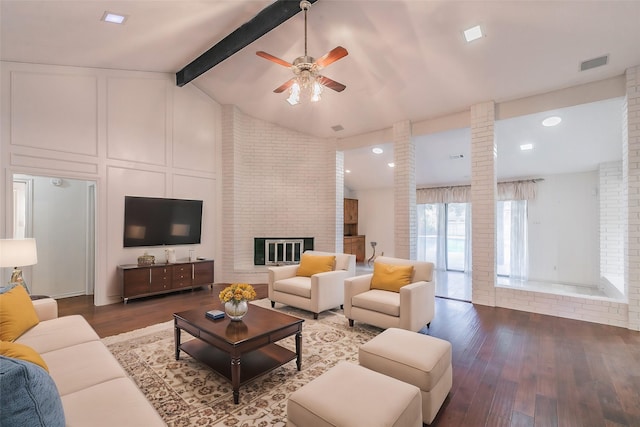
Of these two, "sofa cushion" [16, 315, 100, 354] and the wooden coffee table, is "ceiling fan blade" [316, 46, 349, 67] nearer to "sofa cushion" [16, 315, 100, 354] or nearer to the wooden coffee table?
the wooden coffee table

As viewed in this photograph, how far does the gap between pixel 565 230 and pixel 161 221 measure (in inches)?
318

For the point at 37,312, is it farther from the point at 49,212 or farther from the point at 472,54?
the point at 472,54

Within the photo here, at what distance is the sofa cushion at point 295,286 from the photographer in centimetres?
384

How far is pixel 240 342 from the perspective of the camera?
6.89 feet

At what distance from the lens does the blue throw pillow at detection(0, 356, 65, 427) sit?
861 mm

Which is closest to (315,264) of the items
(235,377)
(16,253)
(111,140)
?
(235,377)

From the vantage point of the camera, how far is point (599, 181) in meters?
5.75

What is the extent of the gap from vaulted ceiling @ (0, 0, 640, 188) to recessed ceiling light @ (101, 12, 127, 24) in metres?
0.06

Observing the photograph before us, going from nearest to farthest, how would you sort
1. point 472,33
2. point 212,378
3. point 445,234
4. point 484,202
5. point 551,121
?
point 212,378 → point 472,33 → point 484,202 → point 551,121 → point 445,234

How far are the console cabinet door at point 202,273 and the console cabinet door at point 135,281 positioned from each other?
74 cm

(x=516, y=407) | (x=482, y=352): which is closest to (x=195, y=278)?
(x=482, y=352)

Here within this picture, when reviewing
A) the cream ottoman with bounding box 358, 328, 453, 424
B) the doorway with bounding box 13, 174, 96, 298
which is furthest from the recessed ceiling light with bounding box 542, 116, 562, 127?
the doorway with bounding box 13, 174, 96, 298

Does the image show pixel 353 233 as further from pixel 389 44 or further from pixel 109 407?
pixel 109 407

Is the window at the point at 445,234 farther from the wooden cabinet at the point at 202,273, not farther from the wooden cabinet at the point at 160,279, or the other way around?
the wooden cabinet at the point at 160,279
